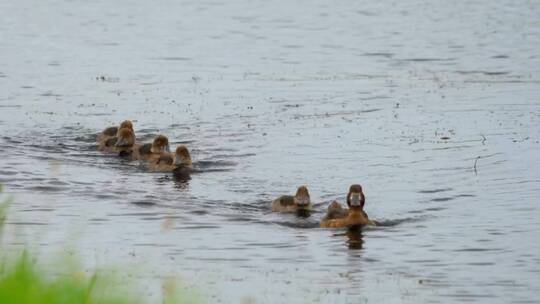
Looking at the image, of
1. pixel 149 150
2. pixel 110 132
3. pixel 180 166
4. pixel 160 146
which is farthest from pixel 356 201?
pixel 110 132

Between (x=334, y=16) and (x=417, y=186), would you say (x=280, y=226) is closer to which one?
(x=417, y=186)

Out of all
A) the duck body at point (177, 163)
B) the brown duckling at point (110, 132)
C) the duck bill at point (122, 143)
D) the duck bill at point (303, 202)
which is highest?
the brown duckling at point (110, 132)

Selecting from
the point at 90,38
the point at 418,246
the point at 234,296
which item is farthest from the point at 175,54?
the point at 234,296

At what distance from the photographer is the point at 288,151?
22406 mm

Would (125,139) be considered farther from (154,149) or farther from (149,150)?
(154,149)

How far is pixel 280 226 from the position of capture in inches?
682

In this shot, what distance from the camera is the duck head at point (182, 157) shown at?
20.8 metres

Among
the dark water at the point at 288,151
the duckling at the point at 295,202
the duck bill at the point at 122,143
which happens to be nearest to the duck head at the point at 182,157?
the dark water at the point at 288,151

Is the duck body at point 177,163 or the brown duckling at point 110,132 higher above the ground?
the brown duckling at point 110,132

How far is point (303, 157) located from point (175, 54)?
14.6 meters

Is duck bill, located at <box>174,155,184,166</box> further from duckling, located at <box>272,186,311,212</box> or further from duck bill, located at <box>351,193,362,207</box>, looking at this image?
duck bill, located at <box>351,193,362,207</box>

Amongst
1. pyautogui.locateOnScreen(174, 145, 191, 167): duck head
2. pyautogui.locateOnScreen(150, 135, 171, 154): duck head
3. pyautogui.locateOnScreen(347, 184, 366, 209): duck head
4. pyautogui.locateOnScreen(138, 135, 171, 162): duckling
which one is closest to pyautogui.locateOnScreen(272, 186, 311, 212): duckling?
pyautogui.locateOnScreen(347, 184, 366, 209): duck head

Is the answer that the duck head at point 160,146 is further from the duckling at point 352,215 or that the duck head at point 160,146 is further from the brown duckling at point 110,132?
the duckling at point 352,215

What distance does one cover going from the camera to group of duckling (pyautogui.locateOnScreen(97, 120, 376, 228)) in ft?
55.9
